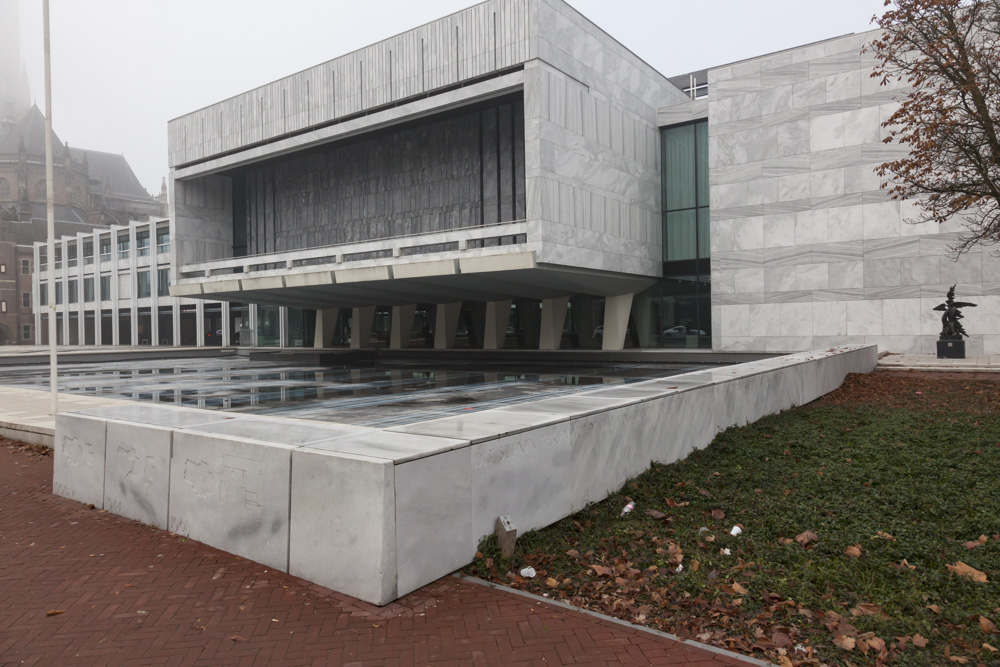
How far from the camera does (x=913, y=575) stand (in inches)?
196

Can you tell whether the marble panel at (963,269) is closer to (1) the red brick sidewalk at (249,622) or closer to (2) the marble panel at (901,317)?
(2) the marble panel at (901,317)

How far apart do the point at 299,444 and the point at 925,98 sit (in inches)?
541

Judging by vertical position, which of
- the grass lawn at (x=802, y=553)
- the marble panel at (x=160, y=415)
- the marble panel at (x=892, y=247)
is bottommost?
the grass lawn at (x=802, y=553)

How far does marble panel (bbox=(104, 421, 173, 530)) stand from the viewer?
21.1ft

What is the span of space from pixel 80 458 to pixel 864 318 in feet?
91.2

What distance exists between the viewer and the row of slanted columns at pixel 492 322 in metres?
33.2

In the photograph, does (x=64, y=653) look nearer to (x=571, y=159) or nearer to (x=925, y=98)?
(x=925, y=98)

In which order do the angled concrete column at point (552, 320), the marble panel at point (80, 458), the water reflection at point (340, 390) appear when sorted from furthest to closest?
the angled concrete column at point (552, 320), the water reflection at point (340, 390), the marble panel at point (80, 458)

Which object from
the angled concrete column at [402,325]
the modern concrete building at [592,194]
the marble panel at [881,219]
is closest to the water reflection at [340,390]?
the modern concrete building at [592,194]

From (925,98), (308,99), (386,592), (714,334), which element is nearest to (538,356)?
(714,334)

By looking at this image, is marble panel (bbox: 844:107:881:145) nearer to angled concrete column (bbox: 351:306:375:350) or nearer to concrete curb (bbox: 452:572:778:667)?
angled concrete column (bbox: 351:306:375:350)

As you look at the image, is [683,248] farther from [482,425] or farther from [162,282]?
[162,282]

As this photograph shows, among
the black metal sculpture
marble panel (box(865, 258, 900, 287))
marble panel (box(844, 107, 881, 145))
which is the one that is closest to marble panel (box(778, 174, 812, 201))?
marble panel (box(844, 107, 881, 145))

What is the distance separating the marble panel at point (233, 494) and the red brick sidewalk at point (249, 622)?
0.17m
